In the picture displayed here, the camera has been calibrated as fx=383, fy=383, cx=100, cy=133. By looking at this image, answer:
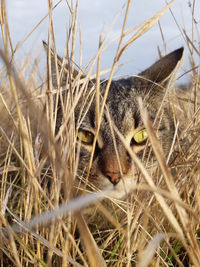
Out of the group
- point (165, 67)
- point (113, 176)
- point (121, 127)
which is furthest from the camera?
point (165, 67)

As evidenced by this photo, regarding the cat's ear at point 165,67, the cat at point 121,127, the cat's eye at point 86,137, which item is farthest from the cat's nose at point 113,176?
the cat's ear at point 165,67

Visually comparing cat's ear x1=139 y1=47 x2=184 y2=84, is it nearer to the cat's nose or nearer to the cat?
the cat

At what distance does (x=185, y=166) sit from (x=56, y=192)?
65 centimetres

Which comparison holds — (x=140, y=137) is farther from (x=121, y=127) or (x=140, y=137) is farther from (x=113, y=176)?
(x=113, y=176)

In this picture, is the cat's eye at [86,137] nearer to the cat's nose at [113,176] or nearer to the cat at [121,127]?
the cat at [121,127]

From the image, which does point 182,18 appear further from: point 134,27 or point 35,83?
point 35,83

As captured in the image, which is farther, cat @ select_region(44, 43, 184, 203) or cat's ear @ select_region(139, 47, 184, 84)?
cat's ear @ select_region(139, 47, 184, 84)

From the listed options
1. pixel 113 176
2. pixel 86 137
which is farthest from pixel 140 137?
pixel 113 176

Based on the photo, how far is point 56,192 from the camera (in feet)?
3.98

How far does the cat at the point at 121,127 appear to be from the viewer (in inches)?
77.7

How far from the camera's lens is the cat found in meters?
1.97

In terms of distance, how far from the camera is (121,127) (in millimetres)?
2227

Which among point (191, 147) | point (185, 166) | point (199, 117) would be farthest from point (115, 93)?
point (185, 166)

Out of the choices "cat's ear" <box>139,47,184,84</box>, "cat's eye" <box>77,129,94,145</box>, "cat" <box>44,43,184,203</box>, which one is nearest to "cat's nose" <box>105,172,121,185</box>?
"cat" <box>44,43,184,203</box>
